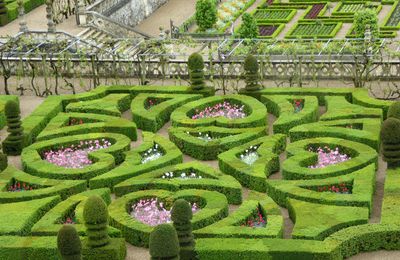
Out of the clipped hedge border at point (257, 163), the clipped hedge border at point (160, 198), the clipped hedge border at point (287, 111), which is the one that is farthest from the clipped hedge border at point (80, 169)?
the clipped hedge border at point (287, 111)

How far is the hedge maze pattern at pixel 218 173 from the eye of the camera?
34.4 metres

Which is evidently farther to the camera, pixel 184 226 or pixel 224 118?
pixel 224 118

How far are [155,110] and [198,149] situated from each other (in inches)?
182

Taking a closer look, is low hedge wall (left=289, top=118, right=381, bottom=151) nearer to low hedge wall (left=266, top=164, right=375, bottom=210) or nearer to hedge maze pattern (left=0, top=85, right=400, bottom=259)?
hedge maze pattern (left=0, top=85, right=400, bottom=259)

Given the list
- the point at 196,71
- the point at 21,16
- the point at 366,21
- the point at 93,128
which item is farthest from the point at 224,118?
the point at 21,16

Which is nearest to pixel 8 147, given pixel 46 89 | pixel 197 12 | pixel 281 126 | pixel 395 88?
pixel 46 89

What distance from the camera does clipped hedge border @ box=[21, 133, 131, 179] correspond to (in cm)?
3991

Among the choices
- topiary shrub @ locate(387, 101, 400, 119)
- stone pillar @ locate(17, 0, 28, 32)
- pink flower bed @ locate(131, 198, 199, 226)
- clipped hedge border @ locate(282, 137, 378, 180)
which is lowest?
pink flower bed @ locate(131, 198, 199, 226)

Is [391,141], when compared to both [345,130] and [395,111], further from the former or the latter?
[345,130]

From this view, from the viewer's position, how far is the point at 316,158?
131 feet

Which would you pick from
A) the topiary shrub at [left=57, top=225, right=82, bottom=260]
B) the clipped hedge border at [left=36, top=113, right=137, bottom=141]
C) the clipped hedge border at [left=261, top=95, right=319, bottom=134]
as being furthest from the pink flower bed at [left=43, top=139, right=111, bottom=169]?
the topiary shrub at [left=57, top=225, right=82, bottom=260]

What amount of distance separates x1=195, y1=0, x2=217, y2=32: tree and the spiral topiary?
2676 cm

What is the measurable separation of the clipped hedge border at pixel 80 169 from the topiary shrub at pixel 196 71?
5484 mm

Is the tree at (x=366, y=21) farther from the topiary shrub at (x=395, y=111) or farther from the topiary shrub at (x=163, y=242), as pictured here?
the topiary shrub at (x=163, y=242)
